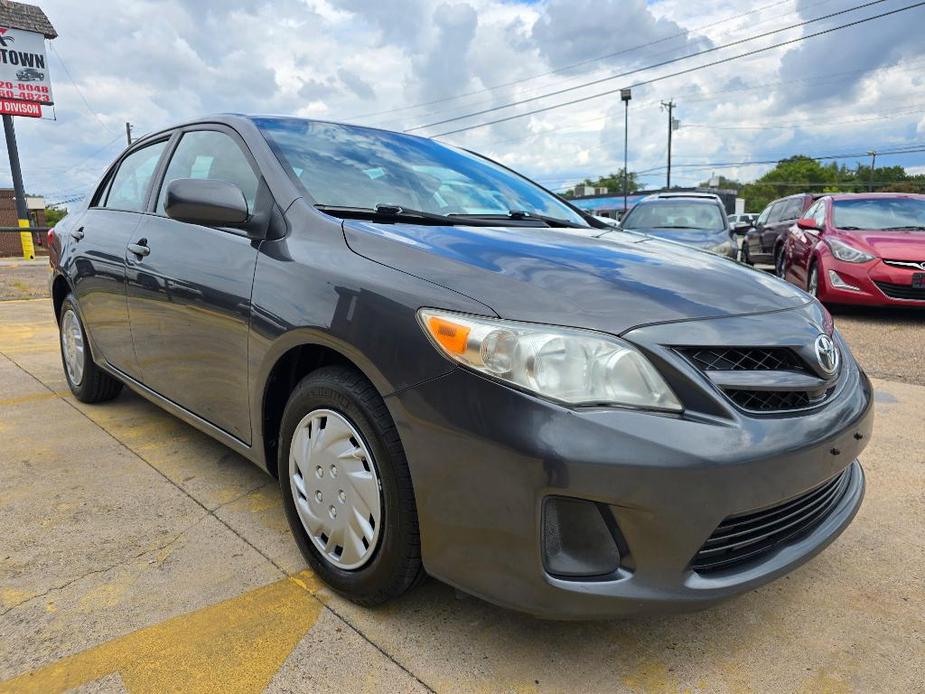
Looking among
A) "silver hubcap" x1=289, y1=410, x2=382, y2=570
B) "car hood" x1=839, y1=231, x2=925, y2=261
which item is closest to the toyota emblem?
"silver hubcap" x1=289, y1=410, x2=382, y2=570

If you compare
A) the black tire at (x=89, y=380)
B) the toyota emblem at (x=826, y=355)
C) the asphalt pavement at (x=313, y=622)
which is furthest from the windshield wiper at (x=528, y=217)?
the black tire at (x=89, y=380)

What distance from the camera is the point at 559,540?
154cm

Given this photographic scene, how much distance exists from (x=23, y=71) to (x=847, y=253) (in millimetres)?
28541

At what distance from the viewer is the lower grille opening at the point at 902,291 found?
6427mm

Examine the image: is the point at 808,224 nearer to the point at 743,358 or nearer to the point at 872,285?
the point at 872,285

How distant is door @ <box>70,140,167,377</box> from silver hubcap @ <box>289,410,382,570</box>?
153 centimetres

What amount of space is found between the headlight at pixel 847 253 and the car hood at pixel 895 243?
84 mm

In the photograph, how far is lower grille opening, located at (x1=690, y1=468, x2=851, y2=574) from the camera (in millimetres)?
1588

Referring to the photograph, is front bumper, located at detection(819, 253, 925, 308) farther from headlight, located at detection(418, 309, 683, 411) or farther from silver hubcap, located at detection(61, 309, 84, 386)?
silver hubcap, located at detection(61, 309, 84, 386)

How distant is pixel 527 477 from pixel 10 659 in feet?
4.75

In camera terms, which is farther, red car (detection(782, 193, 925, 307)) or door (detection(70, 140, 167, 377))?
red car (detection(782, 193, 925, 307))

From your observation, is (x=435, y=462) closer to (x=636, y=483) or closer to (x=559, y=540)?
(x=559, y=540)

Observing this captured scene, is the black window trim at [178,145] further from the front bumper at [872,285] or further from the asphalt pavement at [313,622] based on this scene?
the front bumper at [872,285]

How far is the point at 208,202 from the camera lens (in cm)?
221
